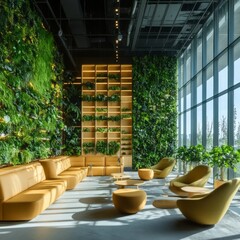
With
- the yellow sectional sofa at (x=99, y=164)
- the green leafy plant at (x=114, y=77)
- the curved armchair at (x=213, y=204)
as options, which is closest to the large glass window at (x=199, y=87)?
the yellow sectional sofa at (x=99, y=164)

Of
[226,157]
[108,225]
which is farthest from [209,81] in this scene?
[108,225]

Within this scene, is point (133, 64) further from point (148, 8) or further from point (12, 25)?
point (12, 25)

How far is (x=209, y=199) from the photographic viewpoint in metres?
4.63

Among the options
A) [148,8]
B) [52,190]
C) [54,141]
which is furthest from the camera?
[54,141]

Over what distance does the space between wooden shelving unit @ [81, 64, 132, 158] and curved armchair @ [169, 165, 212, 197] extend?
570 centimetres

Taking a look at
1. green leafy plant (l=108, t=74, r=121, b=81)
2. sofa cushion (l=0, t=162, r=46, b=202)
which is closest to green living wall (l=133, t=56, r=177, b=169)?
green leafy plant (l=108, t=74, r=121, b=81)

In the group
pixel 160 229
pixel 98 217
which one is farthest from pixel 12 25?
pixel 160 229

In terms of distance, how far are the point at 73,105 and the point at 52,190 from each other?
22.2ft

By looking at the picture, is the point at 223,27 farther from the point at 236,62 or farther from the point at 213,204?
the point at 213,204

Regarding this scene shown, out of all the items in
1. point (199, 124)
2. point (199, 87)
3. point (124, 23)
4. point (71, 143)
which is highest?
point (124, 23)

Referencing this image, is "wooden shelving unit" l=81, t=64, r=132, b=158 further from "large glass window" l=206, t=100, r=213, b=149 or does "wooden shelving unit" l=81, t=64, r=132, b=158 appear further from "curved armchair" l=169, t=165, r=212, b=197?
"curved armchair" l=169, t=165, r=212, b=197

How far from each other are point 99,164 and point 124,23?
497cm

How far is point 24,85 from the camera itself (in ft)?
23.7

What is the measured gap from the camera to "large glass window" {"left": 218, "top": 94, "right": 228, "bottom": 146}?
8.07 metres
